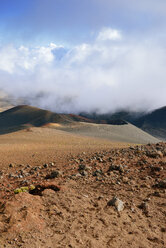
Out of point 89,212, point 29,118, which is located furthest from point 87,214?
point 29,118

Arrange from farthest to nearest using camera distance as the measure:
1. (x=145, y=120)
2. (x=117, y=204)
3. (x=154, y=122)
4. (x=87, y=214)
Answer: (x=145, y=120) → (x=154, y=122) → (x=117, y=204) → (x=87, y=214)

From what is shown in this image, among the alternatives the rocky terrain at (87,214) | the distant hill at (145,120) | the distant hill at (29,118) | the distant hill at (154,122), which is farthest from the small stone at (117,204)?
the distant hill at (154,122)

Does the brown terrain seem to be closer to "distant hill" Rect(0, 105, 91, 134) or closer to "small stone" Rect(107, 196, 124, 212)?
"small stone" Rect(107, 196, 124, 212)

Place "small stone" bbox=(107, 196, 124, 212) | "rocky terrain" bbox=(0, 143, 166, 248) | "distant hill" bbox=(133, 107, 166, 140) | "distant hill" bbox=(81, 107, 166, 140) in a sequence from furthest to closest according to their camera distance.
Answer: "distant hill" bbox=(81, 107, 166, 140) < "distant hill" bbox=(133, 107, 166, 140) < "small stone" bbox=(107, 196, 124, 212) < "rocky terrain" bbox=(0, 143, 166, 248)

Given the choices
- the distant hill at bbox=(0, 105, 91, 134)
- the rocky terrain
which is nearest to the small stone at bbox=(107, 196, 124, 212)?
the rocky terrain

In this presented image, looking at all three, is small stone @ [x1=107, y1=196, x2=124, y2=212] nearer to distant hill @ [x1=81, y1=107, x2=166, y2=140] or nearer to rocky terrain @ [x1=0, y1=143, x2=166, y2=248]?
rocky terrain @ [x1=0, y1=143, x2=166, y2=248]

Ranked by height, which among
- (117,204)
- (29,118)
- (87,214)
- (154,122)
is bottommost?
(87,214)

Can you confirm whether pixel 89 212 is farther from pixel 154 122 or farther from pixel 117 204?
pixel 154 122

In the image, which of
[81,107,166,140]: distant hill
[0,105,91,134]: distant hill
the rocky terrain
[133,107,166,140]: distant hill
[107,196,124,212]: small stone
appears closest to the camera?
the rocky terrain

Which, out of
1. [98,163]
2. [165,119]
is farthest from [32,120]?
[98,163]

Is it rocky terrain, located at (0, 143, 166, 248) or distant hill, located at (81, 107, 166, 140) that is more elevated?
distant hill, located at (81, 107, 166, 140)

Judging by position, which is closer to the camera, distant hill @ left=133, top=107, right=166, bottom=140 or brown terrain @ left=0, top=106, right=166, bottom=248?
brown terrain @ left=0, top=106, right=166, bottom=248

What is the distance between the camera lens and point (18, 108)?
264ft

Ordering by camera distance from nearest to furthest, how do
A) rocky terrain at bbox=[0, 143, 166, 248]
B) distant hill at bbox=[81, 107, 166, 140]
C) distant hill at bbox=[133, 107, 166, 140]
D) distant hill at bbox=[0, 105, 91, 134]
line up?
1. rocky terrain at bbox=[0, 143, 166, 248]
2. distant hill at bbox=[0, 105, 91, 134]
3. distant hill at bbox=[133, 107, 166, 140]
4. distant hill at bbox=[81, 107, 166, 140]
